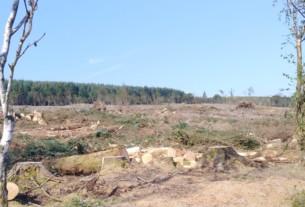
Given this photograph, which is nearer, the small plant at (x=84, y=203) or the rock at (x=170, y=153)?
the small plant at (x=84, y=203)

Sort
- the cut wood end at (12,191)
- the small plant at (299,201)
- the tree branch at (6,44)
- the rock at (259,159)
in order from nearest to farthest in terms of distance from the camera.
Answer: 1. the tree branch at (6,44)
2. the small plant at (299,201)
3. the cut wood end at (12,191)
4. the rock at (259,159)

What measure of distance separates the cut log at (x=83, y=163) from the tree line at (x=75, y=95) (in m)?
31.5

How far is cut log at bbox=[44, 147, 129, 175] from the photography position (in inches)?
421

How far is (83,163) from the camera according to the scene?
429 inches

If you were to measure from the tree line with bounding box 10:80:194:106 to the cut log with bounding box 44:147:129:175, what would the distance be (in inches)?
1240

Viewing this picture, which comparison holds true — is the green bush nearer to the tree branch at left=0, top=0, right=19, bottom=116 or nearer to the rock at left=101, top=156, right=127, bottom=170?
the rock at left=101, top=156, right=127, bottom=170

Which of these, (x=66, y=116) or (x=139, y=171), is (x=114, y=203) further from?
(x=66, y=116)

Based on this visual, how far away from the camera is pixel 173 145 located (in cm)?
1545

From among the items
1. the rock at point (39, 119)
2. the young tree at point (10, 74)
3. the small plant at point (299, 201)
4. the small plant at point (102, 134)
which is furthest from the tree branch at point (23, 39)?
the rock at point (39, 119)

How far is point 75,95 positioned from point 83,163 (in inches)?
1551

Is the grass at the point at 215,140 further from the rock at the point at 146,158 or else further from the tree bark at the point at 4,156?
the tree bark at the point at 4,156

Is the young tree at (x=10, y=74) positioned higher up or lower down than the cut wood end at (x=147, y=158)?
higher up

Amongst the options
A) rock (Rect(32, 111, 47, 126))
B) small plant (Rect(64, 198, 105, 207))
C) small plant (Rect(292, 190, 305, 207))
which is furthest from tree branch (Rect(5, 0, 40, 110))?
rock (Rect(32, 111, 47, 126))

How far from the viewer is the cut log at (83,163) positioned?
421 inches
